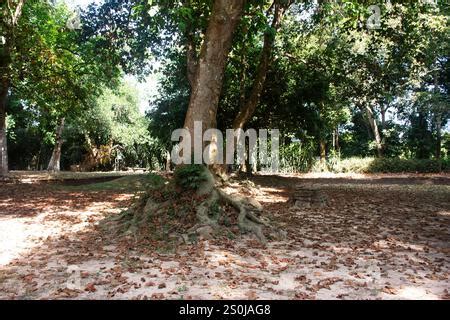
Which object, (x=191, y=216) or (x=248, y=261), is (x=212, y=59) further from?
(x=248, y=261)

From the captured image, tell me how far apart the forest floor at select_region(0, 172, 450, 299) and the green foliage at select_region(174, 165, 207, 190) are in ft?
5.80

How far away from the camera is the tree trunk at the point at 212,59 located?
8.52m

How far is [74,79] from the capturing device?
1758 cm

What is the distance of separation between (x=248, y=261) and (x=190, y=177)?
2797 mm

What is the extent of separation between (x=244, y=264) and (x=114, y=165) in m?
31.7

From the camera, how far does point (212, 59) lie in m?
8.57

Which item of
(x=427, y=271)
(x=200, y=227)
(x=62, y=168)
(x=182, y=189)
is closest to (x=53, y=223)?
(x=182, y=189)

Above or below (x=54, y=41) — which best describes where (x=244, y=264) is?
below

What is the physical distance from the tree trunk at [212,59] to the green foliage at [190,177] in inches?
32.4

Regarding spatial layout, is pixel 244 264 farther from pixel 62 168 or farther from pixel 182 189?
pixel 62 168

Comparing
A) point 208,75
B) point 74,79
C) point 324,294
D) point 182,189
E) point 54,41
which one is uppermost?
point 54,41

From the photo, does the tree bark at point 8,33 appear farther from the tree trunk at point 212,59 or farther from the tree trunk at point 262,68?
the tree trunk at point 262,68

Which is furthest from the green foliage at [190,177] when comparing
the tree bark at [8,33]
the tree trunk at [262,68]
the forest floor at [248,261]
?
the tree bark at [8,33]
